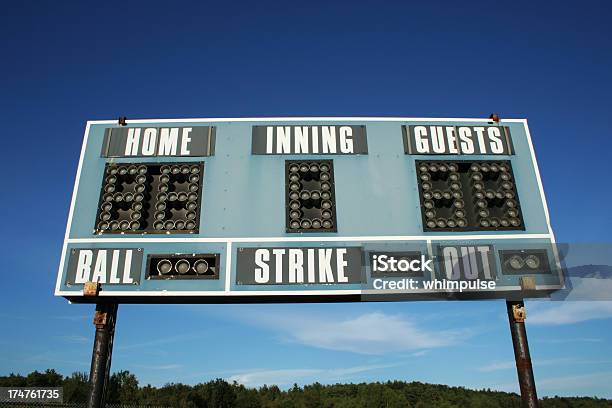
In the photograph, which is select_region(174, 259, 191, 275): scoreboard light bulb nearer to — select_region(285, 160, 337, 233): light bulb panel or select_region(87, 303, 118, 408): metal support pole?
select_region(87, 303, 118, 408): metal support pole

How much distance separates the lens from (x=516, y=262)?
1069 centimetres

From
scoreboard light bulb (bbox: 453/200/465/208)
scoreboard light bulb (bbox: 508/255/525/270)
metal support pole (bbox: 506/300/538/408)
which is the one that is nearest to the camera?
metal support pole (bbox: 506/300/538/408)

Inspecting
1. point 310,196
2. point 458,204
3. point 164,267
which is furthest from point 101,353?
point 458,204

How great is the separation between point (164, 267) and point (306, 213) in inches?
128

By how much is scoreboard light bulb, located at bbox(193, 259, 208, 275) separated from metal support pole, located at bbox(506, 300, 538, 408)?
6.49m

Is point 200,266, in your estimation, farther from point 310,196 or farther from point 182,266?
point 310,196

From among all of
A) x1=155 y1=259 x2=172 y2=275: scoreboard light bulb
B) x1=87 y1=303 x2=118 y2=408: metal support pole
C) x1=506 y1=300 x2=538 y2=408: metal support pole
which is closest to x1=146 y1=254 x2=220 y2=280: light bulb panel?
x1=155 y1=259 x2=172 y2=275: scoreboard light bulb

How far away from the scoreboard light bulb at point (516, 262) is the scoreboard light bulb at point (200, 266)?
252 inches

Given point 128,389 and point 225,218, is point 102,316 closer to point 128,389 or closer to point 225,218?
point 225,218

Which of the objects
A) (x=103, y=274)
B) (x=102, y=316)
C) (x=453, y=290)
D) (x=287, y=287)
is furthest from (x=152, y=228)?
(x=453, y=290)

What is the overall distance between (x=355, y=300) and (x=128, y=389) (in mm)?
46544

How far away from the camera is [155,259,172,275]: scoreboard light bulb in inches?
415

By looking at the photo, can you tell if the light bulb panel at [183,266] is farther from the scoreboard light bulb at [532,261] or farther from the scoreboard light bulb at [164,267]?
the scoreboard light bulb at [532,261]

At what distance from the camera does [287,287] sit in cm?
1037
